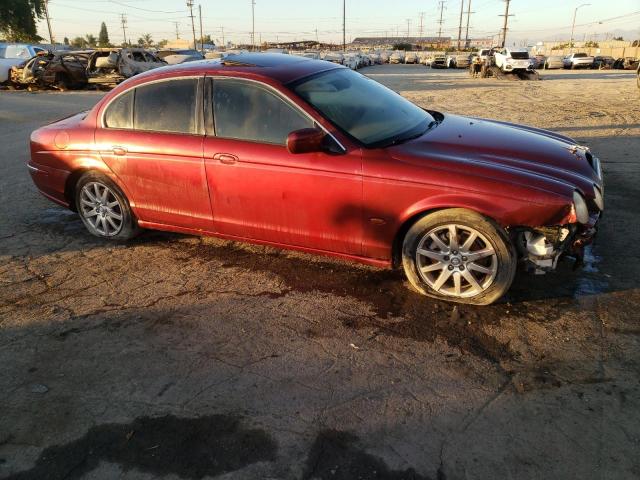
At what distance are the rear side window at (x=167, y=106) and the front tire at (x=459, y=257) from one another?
2112mm

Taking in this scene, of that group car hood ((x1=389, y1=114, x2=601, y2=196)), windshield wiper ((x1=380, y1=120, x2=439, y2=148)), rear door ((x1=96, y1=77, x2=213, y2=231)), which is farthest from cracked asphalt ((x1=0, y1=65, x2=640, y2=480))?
windshield wiper ((x1=380, y1=120, x2=439, y2=148))

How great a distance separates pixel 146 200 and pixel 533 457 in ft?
12.1

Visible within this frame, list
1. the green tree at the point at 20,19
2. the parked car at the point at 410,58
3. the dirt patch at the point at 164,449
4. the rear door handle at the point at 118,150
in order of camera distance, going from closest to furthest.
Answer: the dirt patch at the point at 164,449 → the rear door handle at the point at 118,150 → the green tree at the point at 20,19 → the parked car at the point at 410,58

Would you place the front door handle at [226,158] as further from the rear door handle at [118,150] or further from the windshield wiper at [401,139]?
the windshield wiper at [401,139]

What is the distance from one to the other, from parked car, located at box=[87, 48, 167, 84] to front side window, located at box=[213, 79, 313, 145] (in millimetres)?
19671

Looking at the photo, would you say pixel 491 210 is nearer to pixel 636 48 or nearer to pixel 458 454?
pixel 458 454

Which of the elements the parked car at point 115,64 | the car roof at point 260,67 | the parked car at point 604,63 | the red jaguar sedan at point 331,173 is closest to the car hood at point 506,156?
the red jaguar sedan at point 331,173

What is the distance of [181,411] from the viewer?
2641 millimetres

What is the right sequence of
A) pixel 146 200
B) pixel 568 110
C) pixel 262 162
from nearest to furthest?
pixel 262 162, pixel 146 200, pixel 568 110

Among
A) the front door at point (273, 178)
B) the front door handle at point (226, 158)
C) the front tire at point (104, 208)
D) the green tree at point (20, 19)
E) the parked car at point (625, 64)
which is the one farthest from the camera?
the green tree at point (20, 19)

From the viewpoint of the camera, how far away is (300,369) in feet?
9.70

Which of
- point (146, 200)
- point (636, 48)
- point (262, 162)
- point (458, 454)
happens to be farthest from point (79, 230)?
point (636, 48)

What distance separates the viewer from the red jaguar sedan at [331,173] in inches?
→ 133

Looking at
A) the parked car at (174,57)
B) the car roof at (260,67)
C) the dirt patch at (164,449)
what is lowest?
the dirt patch at (164,449)
